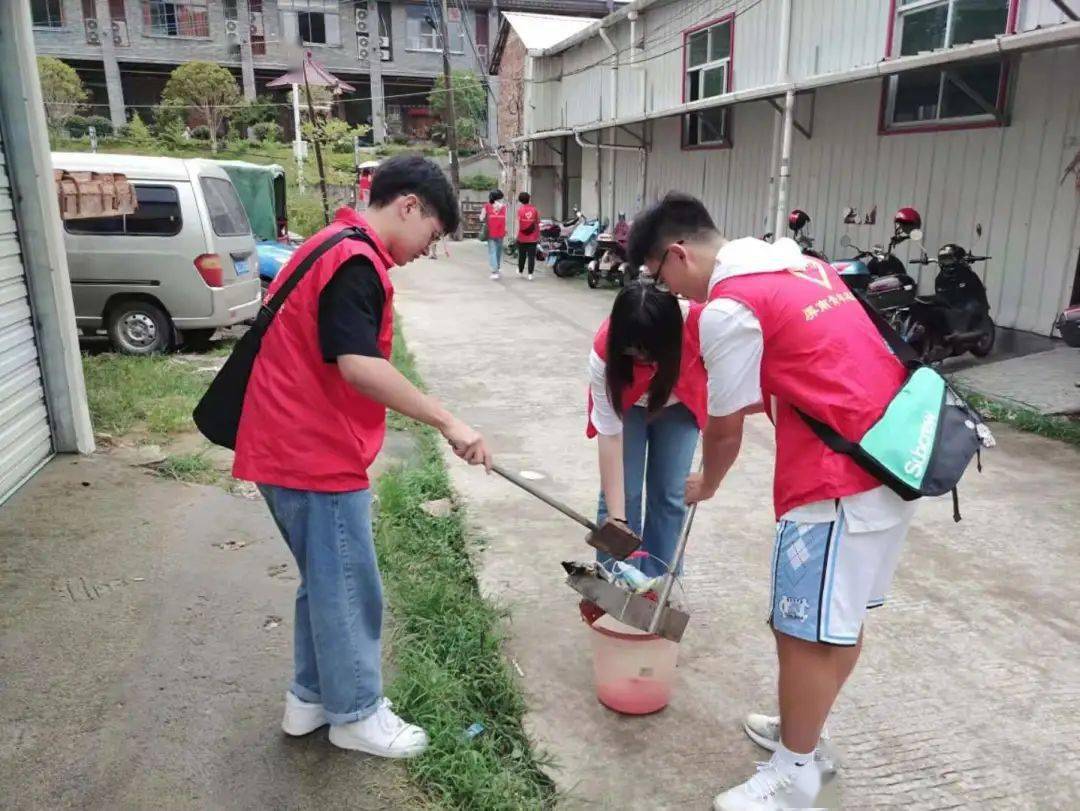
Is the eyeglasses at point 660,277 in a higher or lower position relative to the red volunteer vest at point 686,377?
higher

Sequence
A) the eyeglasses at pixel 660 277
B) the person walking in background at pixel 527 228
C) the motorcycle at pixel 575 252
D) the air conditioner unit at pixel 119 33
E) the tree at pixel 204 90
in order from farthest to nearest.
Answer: the air conditioner unit at pixel 119 33
the tree at pixel 204 90
the motorcycle at pixel 575 252
the person walking in background at pixel 527 228
the eyeglasses at pixel 660 277

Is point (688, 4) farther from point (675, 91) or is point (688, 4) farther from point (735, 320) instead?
point (735, 320)

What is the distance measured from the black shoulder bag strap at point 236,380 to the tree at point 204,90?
26833 millimetres

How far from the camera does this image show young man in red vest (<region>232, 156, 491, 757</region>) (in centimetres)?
193

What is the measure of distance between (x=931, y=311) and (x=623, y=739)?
5.67 metres

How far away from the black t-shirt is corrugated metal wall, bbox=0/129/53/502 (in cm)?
300

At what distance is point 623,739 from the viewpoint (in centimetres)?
243

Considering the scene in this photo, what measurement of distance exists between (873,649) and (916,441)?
143 centimetres

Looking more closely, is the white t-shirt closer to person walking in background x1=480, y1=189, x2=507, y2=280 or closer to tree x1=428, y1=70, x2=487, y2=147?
person walking in background x1=480, y1=189, x2=507, y2=280

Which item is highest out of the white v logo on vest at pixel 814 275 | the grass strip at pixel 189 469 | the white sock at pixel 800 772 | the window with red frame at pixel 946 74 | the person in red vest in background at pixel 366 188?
the window with red frame at pixel 946 74

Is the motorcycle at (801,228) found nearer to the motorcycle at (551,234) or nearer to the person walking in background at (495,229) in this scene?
the person walking in background at (495,229)

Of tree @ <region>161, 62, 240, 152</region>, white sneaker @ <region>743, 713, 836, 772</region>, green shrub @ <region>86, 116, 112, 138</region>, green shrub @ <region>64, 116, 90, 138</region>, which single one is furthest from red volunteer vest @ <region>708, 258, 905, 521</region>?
green shrub @ <region>86, 116, 112, 138</region>

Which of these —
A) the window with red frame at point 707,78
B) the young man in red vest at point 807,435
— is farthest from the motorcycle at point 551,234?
the young man in red vest at point 807,435

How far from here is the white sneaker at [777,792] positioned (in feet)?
6.74
